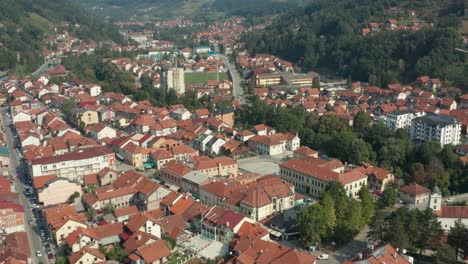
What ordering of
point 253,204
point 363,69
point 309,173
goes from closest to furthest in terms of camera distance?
1. point 253,204
2. point 309,173
3. point 363,69

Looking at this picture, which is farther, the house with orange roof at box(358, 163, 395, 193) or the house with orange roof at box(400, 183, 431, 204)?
the house with orange roof at box(358, 163, 395, 193)

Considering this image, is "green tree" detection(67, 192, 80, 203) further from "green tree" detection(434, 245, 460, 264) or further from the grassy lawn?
the grassy lawn

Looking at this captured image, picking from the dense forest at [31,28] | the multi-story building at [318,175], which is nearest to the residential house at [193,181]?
the multi-story building at [318,175]

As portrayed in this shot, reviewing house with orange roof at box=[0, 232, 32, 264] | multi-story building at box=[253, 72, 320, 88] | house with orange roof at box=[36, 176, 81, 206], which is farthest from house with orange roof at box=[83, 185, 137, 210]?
multi-story building at box=[253, 72, 320, 88]

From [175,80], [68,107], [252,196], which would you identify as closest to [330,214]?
[252,196]

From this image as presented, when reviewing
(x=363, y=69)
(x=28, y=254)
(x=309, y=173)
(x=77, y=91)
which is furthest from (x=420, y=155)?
(x=77, y=91)

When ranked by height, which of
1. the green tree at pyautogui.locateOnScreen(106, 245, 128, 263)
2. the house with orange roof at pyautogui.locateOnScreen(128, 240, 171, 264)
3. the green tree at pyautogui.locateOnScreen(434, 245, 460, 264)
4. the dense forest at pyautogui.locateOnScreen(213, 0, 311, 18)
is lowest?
the green tree at pyautogui.locateOnScreen(106, 245, 128, 263)

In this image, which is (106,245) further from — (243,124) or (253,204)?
(243,124)
